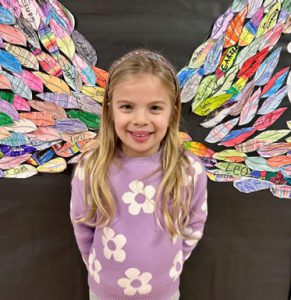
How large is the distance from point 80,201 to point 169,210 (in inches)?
11.6

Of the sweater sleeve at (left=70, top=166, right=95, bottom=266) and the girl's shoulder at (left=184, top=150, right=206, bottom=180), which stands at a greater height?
the girl's shoulder at (left=184, top=150, right=206, bottom=180)

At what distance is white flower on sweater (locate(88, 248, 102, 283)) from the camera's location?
1.11 metres

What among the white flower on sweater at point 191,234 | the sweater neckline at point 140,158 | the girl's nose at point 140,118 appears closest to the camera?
the girl's nose at point 140,118

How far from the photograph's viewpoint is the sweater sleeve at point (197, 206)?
114cm

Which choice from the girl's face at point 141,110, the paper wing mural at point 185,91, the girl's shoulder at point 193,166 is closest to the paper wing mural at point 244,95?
the paper wing mural at point 185,91

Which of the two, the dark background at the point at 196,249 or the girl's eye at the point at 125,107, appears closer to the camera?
the girl's eye at the point at 125,107

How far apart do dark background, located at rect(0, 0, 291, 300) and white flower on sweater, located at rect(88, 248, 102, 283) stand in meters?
0.29

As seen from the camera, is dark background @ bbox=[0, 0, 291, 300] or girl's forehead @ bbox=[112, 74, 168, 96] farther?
dark background @ bbox=[0, 0, 291, 300]

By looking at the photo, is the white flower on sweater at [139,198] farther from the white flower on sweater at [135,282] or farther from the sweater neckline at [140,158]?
the white flower on sweater at [135,282]

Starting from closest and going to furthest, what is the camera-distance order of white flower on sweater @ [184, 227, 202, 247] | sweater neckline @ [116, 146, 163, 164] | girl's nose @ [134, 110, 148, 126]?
girl's nose @ [134, 110, 148, 126], sweater neckline @ [116, 146, 163, 164], white flower on sweater @ [184, 227, 202, 247]

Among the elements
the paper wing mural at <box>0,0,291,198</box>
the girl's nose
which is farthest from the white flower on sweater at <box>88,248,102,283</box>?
the girl's nose

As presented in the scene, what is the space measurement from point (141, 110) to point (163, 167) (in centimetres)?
21

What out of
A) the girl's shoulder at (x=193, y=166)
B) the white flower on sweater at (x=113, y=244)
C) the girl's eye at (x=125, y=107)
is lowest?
the white flower on sweater at (x=113, y=244)

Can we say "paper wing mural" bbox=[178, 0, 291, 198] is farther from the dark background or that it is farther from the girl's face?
the girl's face
